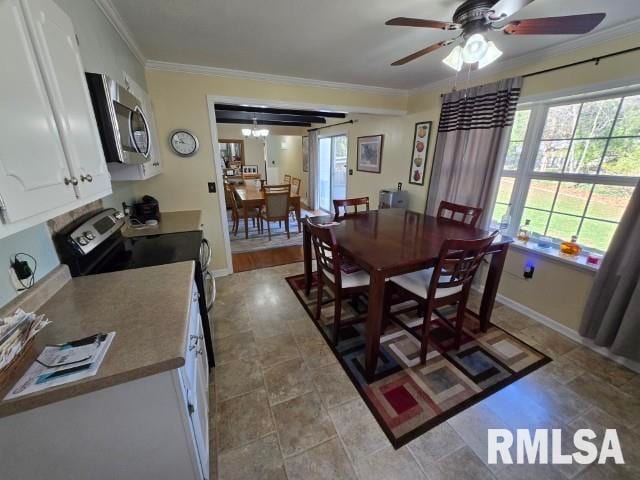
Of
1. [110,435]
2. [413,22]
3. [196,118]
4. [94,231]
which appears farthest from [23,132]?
[196,118]

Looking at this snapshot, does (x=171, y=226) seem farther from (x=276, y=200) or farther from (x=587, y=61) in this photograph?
(x=587, y=61)

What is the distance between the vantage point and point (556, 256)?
216 centimetres

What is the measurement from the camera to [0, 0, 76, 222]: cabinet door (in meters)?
0.66

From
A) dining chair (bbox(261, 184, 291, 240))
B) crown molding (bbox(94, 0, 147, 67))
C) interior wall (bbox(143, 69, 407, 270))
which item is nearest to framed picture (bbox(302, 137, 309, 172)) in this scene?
dining chair (bbox(261, 184, 291, 240))

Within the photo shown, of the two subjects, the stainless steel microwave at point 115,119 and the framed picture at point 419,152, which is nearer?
the stainless steel microwave at point 115,119

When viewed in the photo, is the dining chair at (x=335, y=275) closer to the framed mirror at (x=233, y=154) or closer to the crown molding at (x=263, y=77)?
the crown molding at (x=263, y=77)

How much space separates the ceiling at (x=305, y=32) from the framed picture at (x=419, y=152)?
27.5 inches

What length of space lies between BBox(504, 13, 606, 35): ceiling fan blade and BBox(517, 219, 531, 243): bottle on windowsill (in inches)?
66.0

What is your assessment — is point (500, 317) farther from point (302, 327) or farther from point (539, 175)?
point (302, 327)

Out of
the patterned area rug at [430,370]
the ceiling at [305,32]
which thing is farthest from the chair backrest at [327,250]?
the ceiling at [305,32]

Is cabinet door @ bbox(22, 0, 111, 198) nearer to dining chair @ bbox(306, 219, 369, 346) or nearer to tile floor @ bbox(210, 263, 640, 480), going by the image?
dining chair @ bbox(306, 219, 369, 346)

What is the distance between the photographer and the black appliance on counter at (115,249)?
1247mm

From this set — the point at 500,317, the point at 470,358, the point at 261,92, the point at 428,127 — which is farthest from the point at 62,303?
the point at 428,127

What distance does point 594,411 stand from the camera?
1.50 metres
